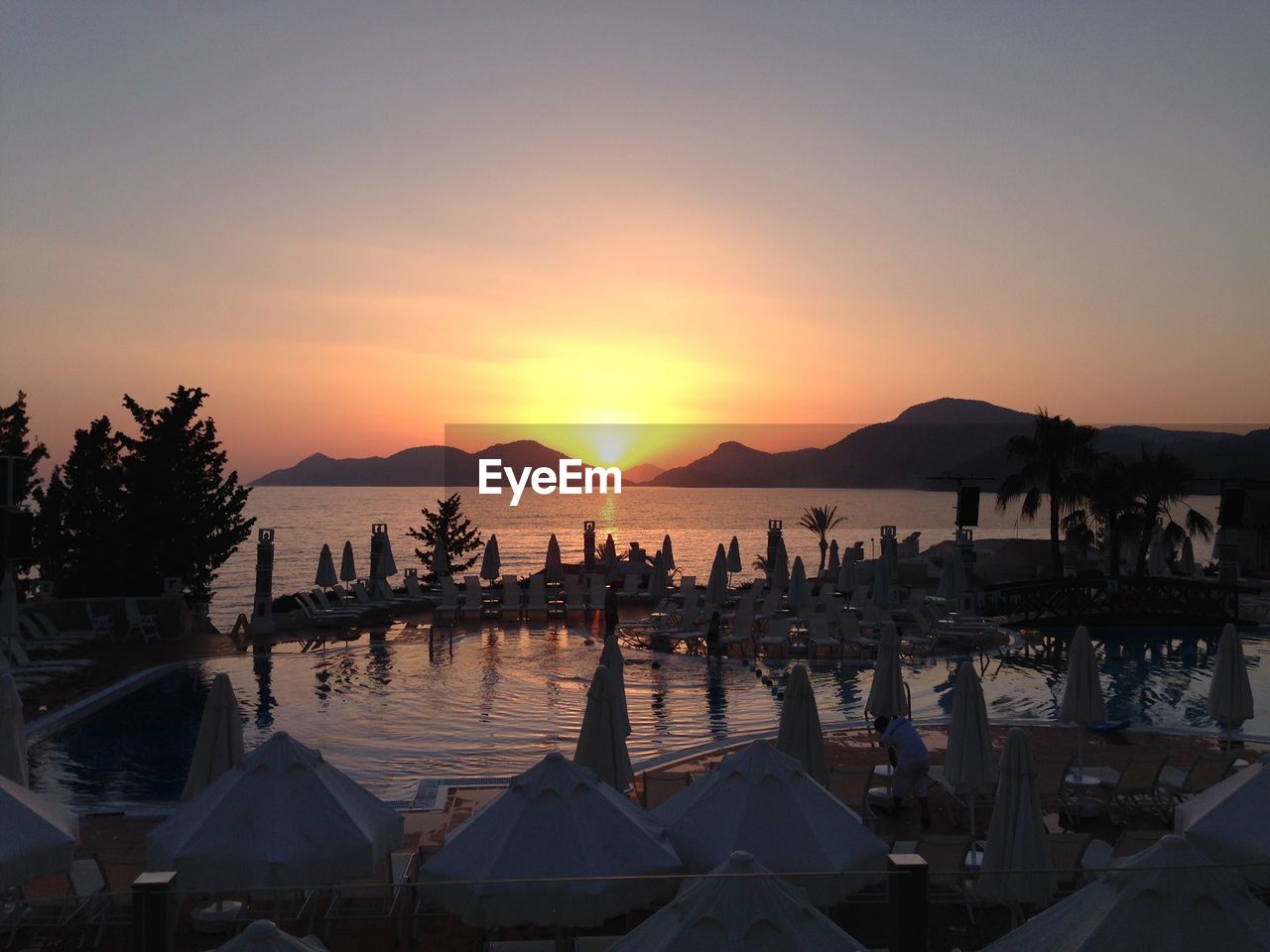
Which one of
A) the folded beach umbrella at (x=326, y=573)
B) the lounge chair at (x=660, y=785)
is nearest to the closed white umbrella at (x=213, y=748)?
the lounge chair at (x=660, y=785)

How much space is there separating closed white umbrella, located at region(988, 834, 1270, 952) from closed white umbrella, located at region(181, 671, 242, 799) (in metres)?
6.21

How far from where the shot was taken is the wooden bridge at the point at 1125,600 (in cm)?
2362

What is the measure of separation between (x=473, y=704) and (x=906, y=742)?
321 inches

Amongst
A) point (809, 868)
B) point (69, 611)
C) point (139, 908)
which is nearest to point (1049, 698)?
point (809, 868)

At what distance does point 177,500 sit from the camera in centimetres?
3077

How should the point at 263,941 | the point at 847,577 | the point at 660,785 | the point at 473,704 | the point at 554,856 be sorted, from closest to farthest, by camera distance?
1. the point at 263,941
2. the point at 554,856
3. the point at 660,785
4. the point at 473,704
5. the point at 847,577

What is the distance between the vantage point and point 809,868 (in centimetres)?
670

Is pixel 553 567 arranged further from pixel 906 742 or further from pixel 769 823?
pixel 769 823

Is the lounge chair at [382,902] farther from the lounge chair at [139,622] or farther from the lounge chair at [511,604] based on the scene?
the lounge chair at [511,604]

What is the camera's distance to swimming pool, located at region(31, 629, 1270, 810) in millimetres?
12945

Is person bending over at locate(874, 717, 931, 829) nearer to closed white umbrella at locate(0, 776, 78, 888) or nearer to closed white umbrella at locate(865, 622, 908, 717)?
closed white umbrella at locate(865, 622, 908, 717)

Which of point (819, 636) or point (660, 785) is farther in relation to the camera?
point (819, 636)

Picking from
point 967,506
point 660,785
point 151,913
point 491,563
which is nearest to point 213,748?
point 151,913

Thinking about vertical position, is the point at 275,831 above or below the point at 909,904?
below
